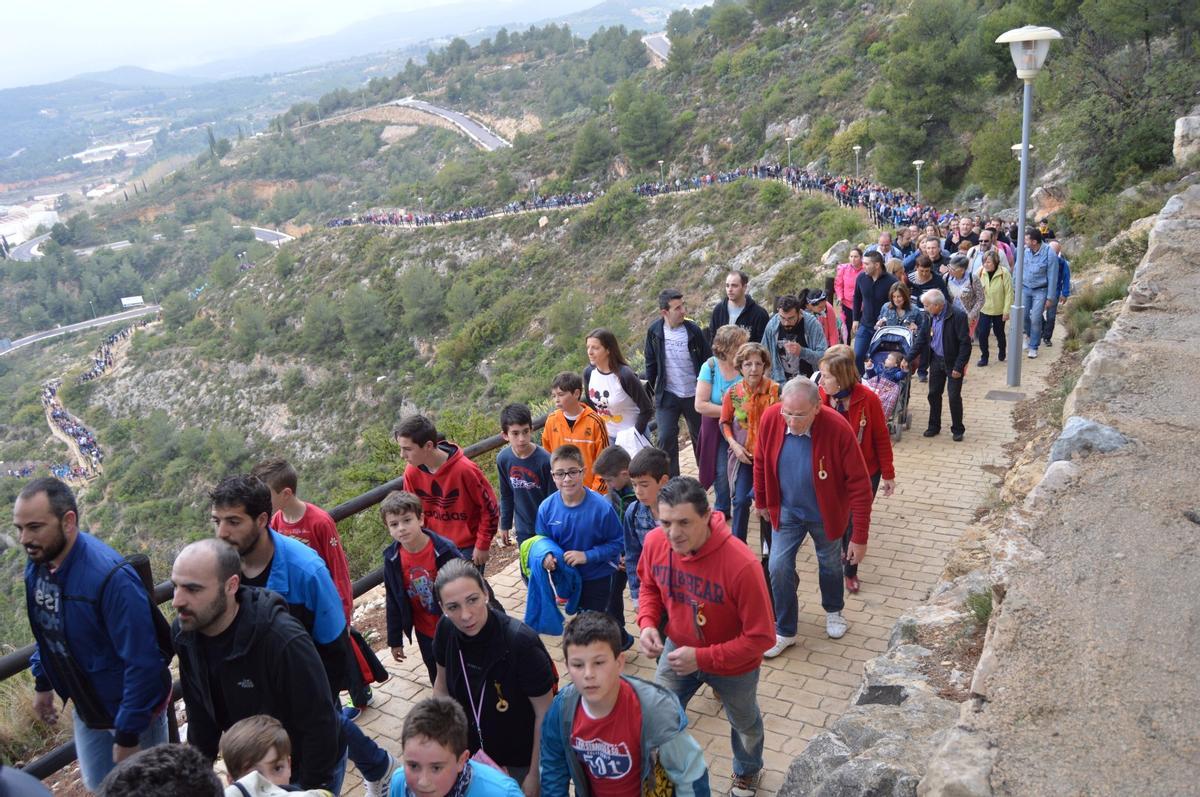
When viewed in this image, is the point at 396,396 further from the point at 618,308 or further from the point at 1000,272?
the point at 1000,272

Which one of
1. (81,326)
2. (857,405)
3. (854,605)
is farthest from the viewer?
(81,326)

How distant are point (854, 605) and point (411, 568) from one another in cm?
299

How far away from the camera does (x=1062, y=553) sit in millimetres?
3672

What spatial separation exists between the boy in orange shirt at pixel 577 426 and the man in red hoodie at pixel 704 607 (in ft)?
5.83

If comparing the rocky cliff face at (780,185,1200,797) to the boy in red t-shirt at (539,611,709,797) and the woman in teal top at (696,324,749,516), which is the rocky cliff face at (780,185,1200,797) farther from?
the woman in teal top at (696,324,749,516)

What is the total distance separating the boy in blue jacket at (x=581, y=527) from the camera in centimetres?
431

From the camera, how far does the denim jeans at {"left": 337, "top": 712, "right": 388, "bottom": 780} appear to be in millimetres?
3719

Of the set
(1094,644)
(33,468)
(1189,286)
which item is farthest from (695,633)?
(33,468)

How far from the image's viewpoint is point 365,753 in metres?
3.78

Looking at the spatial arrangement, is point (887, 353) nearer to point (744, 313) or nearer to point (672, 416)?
point (744, 313)

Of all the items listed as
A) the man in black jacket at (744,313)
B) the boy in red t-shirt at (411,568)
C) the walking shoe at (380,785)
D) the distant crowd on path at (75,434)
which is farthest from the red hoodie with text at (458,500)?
the distant crowd on path at (75,434)

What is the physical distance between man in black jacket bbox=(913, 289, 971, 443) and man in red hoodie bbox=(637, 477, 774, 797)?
17.5ft

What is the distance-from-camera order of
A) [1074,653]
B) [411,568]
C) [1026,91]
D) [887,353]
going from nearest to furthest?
1. [1074,653]
2. [411,568]
3. [887,353]
4. [1026,91]

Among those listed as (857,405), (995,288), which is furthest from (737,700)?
(995,288)
